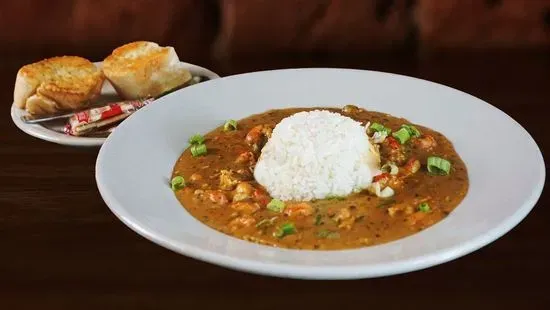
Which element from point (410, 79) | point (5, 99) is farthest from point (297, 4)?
point (5, 99)

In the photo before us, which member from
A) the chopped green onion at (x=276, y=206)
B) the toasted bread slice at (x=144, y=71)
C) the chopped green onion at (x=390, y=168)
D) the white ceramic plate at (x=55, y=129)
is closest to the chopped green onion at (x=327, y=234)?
the chopped green onion at (x=276, y=206)

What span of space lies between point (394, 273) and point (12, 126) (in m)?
1.04

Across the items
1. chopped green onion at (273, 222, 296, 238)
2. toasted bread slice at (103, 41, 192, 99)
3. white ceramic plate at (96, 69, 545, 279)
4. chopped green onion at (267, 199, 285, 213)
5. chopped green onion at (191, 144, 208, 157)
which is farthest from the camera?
toasted bread slice at (103, 41, 192, 99)

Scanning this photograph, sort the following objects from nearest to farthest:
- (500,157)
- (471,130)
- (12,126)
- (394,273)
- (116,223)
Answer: (394,273), (116,223), (500,157), (471,130), (12,126)

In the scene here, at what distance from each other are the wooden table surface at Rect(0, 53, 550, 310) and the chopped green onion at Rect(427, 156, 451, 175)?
0.16 meters

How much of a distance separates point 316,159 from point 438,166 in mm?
242

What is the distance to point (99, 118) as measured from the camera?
1705 mm

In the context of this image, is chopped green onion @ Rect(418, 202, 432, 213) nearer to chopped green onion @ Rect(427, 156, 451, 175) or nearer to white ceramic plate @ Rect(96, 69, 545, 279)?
white ceramic plate @ Rect(96, 69, 545, 279)

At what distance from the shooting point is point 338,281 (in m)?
1.19

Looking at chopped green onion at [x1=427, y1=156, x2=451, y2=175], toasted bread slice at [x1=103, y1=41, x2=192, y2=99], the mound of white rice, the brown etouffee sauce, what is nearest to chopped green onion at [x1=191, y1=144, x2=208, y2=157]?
the brown etouffee sauce

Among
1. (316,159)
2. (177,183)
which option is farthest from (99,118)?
(316,159)

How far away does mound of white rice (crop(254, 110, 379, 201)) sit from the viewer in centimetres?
144

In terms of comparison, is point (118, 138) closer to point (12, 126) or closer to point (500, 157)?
point (12, 126)

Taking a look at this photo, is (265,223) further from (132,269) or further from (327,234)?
(132,269)
